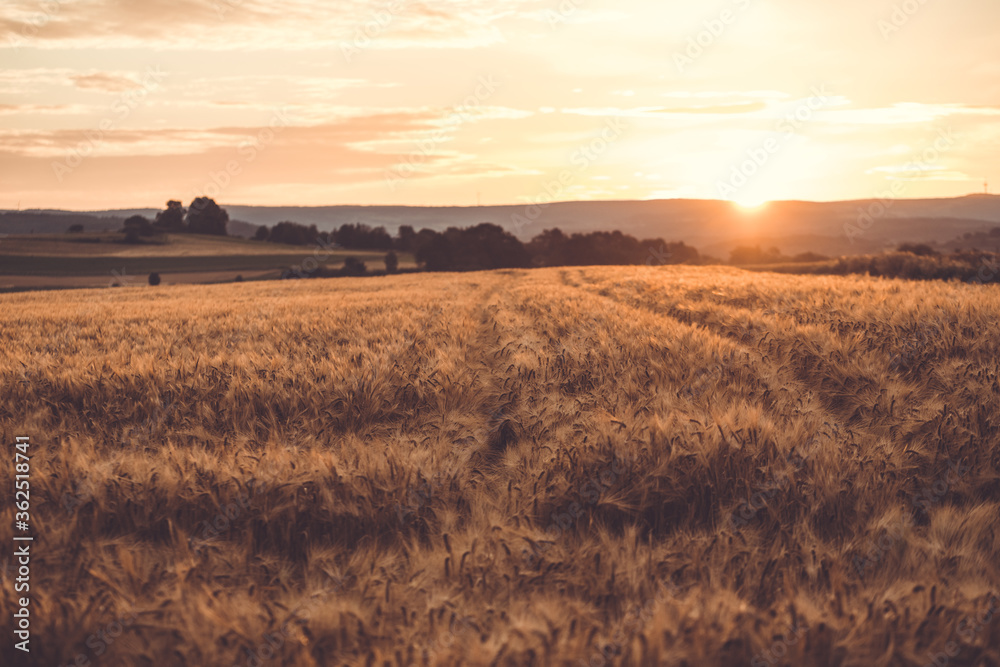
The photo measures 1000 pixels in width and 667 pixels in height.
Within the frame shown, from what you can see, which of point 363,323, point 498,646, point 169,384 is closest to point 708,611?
point 498,646

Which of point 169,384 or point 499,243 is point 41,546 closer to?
point 169,384

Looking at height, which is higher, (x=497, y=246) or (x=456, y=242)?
(x=456, y=242)

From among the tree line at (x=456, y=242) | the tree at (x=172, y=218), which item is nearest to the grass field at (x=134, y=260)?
the tree line at (x=456, y=242)

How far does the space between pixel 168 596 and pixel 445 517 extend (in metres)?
1.19

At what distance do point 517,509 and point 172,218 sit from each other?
132874mm

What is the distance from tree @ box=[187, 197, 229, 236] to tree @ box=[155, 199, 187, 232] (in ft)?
5.64

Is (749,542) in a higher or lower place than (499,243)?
lower

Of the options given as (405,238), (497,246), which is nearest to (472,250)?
(497,246)

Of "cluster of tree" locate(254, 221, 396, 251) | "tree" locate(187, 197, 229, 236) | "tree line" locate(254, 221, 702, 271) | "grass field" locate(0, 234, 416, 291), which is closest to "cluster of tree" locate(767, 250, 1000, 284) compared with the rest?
"tree line" locate(254, 221, 702, 271)

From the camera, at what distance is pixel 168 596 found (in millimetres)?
2043

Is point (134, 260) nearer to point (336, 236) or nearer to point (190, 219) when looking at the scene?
point (336, 236)

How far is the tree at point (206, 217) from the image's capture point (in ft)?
387

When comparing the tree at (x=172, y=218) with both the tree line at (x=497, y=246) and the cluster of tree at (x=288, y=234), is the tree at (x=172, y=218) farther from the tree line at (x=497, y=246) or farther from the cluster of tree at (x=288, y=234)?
the tree line at (x=497, y=246)

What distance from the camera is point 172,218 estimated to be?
114m
